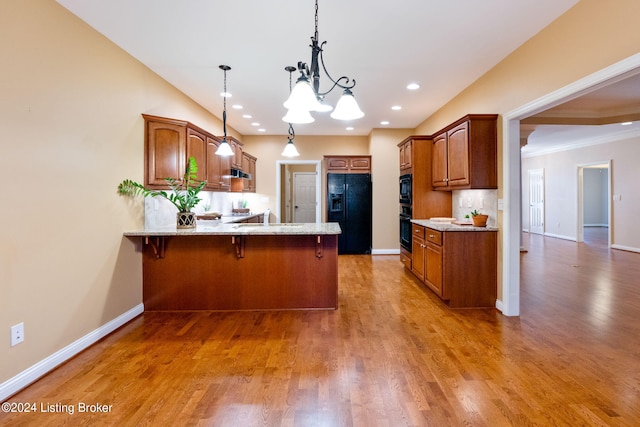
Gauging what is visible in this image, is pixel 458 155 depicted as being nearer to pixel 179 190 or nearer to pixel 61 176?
pixel 179 190

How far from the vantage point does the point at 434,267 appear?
12.2ft

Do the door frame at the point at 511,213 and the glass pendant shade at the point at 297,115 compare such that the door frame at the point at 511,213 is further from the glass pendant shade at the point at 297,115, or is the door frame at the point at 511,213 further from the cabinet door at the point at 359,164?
the cabinet door at the point at 359,164

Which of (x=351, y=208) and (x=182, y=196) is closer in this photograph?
(x=182, y=196)

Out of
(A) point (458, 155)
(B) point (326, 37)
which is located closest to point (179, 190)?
(B) point (326, 37)

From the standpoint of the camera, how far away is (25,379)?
2.05 meters

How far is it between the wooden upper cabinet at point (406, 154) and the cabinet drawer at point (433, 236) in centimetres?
132

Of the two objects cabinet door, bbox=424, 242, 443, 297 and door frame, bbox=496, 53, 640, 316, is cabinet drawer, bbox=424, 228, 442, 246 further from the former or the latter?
door frame, bbox=496, 53, 640, 316

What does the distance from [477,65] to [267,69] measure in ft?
7.73

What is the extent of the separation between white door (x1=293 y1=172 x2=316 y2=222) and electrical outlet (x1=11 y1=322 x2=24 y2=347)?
23.0 ft

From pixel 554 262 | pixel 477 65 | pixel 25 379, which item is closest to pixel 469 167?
pixel 477 65

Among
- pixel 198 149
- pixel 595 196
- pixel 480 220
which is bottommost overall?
pixel 480 220

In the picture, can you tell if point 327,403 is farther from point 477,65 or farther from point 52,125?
point 477,65

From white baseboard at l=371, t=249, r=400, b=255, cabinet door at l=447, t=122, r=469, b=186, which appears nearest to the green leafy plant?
cabinet door at l=447, t=122, r=469, b=186

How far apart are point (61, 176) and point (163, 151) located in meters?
1.19
